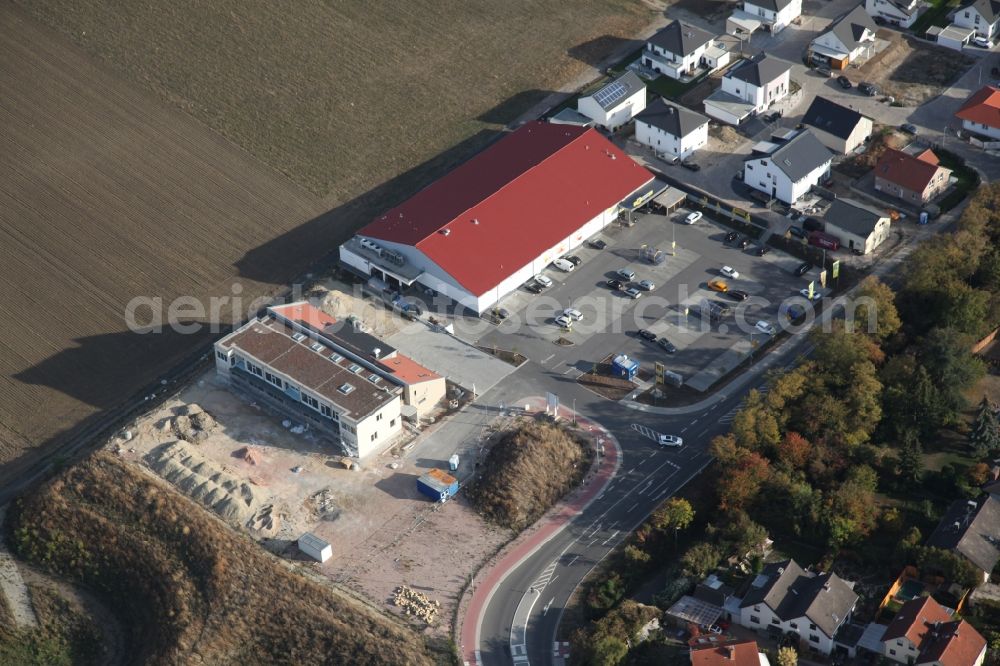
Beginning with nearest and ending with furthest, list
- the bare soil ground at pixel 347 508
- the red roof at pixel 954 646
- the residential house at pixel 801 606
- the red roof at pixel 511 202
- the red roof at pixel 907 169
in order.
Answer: the red roof at pixel 954 646
the residential house at pixel 801 606
the bare soil ground at pixel 347 508
the red roof at pixel 511 202
the red roof at pixel 907 169

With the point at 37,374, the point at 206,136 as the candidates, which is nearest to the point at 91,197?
the point at 206,136

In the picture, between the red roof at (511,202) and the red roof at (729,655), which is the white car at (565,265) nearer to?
the red roof at (511,202)

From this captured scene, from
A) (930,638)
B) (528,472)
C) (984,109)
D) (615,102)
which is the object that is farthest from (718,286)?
(930,638)

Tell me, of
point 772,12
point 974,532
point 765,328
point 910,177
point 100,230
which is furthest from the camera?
point 772,12

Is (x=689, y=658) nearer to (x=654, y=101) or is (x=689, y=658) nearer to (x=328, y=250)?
(x=328, y=250)

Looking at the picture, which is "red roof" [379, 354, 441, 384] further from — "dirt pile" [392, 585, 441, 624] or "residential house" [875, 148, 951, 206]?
"residential house" [875, 148, 951, 206]

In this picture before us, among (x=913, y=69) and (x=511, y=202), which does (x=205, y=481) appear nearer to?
(x=511, y=202)

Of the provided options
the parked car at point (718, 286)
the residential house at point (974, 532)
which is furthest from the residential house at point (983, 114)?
the residential house at point (974, 532)
